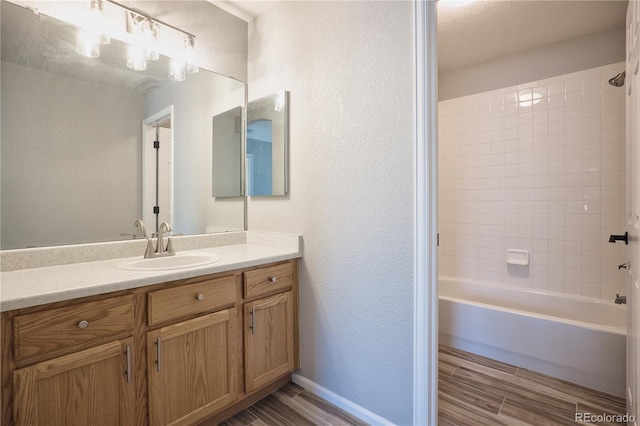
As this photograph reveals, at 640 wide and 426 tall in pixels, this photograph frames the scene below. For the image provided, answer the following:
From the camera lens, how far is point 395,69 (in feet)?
4.87

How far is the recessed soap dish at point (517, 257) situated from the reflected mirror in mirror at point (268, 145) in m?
2.13

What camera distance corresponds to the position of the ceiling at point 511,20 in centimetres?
207

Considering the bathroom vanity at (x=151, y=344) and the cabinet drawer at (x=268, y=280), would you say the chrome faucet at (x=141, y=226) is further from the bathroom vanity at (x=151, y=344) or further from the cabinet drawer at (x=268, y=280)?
the cabinet drawer at (x=268, y=280)

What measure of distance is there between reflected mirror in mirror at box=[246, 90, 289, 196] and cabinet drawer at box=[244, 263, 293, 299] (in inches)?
19.9

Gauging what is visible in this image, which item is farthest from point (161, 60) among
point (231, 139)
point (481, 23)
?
point (481, 23)

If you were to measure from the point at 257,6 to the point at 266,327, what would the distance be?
6.91 ft

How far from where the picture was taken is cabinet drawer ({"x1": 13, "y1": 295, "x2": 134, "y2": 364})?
991mm

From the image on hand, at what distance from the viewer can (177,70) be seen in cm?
192

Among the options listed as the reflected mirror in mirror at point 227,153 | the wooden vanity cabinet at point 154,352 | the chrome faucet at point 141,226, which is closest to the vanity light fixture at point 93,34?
the reflected mirror in mirror at point 227,153

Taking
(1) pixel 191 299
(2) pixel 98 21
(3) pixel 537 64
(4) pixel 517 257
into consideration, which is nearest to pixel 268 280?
(1) pixel 191 299

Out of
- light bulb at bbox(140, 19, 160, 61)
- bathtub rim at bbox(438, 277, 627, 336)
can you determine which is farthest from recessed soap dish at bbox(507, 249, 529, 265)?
light bulb at bbox(140, 19, 160, 61)

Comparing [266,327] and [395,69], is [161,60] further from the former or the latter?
[266,327]

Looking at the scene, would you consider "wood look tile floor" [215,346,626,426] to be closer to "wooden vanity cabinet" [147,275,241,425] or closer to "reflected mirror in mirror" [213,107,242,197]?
"wooden vanity cabinet" [147,275,241,425]

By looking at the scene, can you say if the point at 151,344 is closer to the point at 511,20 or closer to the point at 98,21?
the point at 98,21
